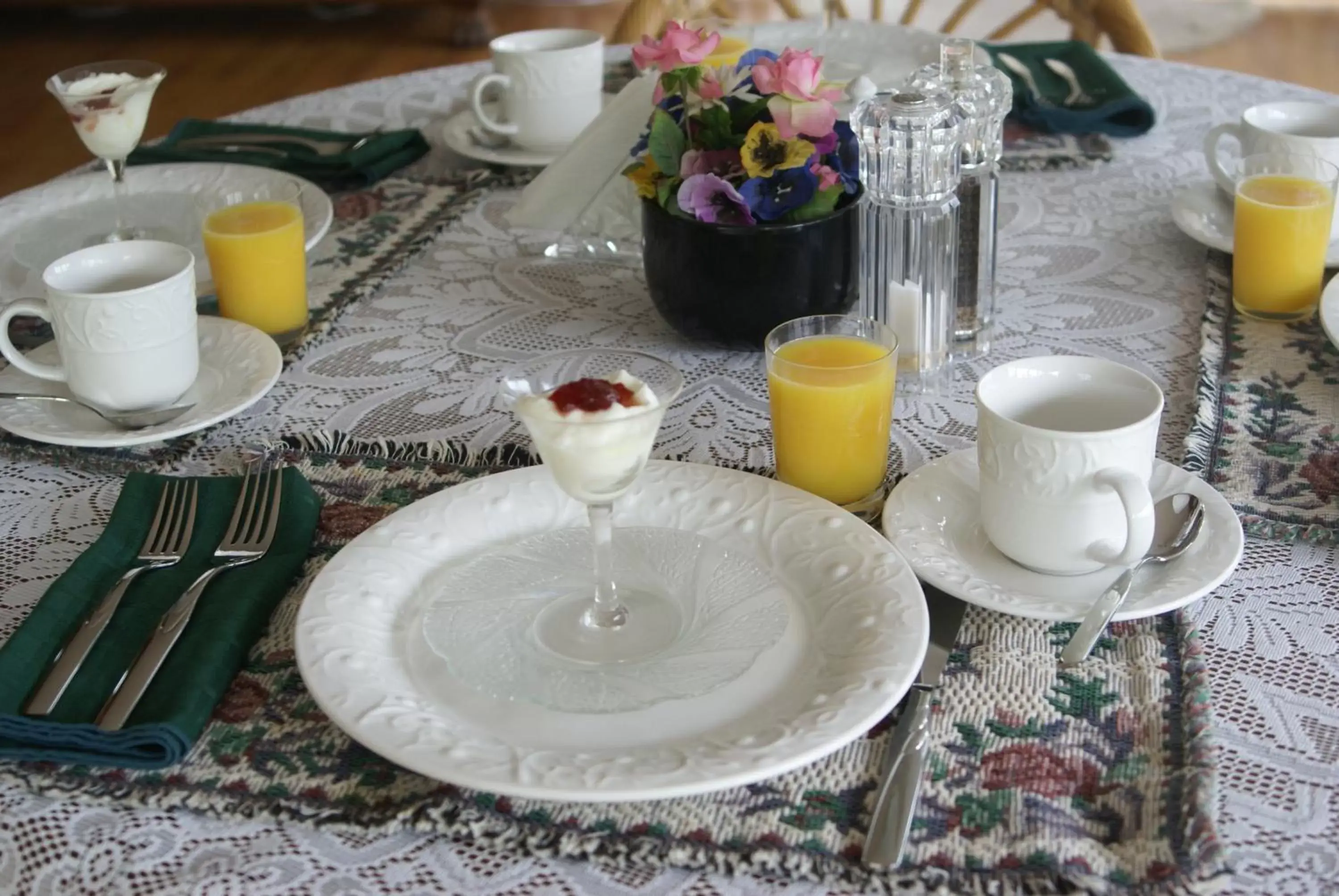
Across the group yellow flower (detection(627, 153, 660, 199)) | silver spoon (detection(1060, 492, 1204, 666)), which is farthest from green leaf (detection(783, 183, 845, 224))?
silver spoon (detection(1060, 492, 1204, 666))

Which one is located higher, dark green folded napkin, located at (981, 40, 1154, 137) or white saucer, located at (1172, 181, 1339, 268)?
dark green folded napkin, located at (981, 40, 1154, 137)

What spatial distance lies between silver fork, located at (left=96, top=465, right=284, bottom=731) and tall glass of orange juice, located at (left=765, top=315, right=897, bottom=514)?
334 mm

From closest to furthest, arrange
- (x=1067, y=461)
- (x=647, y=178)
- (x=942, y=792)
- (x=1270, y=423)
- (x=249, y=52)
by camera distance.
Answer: (x=942, y=792), (x=1067, y=461), (x=1270, y=423), (x=647, y=178), (x=249, y=52)

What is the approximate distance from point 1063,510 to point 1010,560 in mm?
55

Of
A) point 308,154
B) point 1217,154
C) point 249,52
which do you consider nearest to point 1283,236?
point 1217,154

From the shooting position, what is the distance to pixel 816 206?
3.42 feet

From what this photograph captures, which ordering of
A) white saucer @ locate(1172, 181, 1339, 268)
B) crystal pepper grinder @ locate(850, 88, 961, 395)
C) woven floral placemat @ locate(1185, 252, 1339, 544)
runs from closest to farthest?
woven floral placemat @ locate(1185, 252, 1339, 544)
crystal pepper grinder @ locate(850, 88, 961, 395)
white saucer @ locate(1172, 181, 1339, 268)

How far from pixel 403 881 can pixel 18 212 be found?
3.39 feet

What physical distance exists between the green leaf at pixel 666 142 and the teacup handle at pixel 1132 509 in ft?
1.49

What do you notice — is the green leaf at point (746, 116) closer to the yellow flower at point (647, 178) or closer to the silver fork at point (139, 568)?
the yellow flower at point (647, 178)

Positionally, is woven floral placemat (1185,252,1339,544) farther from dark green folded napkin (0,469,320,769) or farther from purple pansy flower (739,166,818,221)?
dark green folded napkin (0,469,320,769)

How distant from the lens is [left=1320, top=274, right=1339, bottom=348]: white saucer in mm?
1021

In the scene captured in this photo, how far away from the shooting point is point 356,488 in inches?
36.9

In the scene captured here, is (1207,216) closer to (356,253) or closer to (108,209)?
(356,253)
